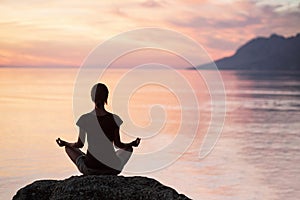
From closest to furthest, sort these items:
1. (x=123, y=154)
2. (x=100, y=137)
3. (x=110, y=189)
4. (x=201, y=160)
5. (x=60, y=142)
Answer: (x=110, y=189)
(x=100, y=137)
(x=60, y=142)
(x=123, y=154)
(x=201, y=160)

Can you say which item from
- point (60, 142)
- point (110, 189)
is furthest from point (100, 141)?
point (110, 189)

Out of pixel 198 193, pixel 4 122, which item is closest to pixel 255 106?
pixel 4 122

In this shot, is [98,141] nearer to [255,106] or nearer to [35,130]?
[35,130]

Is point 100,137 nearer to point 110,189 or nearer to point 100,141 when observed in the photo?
point 100,141

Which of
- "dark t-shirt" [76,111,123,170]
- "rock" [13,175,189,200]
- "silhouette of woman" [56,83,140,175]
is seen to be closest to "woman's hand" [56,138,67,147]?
"silhouette of woman" [56,83,140,175]

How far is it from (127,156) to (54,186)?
1.31 metres

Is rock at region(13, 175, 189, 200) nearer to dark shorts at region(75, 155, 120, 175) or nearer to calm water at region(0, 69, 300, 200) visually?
dark shorts at region(75, 155, 120, 175)

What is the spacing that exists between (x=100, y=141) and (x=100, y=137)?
0.06 metres

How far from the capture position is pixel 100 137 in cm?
850

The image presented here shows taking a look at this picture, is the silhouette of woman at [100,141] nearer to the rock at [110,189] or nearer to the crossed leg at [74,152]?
the crossed leg at [74,152]

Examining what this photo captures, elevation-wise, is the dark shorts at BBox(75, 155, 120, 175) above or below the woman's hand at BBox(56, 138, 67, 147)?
below

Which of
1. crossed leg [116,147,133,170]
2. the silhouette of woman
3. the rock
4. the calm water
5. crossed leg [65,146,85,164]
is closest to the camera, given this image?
the rock

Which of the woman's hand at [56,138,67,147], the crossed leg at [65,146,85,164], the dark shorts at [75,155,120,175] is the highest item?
the woman's hand at [56,138,67,147]

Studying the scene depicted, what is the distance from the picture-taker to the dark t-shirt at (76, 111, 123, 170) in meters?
8.39
